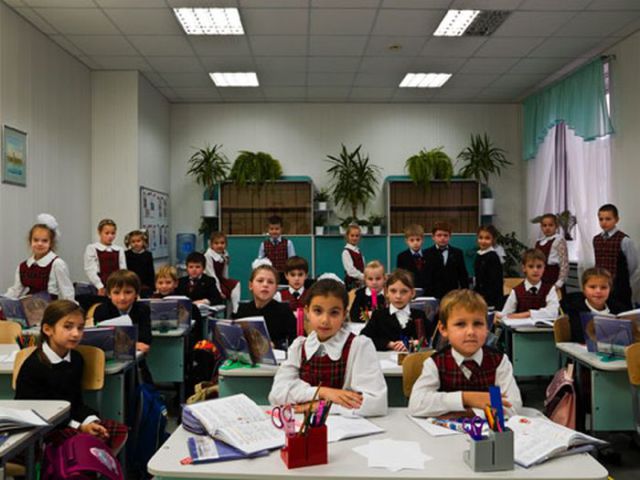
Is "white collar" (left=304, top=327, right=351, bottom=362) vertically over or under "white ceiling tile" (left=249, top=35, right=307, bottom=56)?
under

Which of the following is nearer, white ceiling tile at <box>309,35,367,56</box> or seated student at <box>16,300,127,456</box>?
seated student at <box>16,300,127,456</box>

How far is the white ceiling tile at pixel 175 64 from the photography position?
695 centimetres

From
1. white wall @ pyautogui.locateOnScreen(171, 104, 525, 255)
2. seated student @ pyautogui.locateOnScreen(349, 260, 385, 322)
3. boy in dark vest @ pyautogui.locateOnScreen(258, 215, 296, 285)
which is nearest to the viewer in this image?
seated student @ pyautogui.locateOnScreen(349, 260, 385, 322)

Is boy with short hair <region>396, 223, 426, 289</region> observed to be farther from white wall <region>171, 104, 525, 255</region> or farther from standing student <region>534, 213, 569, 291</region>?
white wall <region>171, 104, 525, 255</region>

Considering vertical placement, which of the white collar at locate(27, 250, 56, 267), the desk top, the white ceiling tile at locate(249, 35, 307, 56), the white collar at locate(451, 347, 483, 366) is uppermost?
the white ceiling tile at locate(249, 35, 307, 56)

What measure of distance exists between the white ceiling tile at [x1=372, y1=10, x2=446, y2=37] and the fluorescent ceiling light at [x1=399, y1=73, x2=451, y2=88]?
60.6 inches

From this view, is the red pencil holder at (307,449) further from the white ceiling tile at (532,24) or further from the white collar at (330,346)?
the white ceiling tile at (532,24)

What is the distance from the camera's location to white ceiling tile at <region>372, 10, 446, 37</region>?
18.1ft

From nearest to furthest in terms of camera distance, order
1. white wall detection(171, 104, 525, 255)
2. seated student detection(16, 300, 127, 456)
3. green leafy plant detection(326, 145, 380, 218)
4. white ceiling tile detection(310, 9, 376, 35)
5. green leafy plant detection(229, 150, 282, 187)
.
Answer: seated student detection(16, 300, 127, 456), white ceiling tile detection(310, 9, 376, 35), green leafy plant detection(229, 150, 282, 187), green leafy plant detection(326, 145, 380, 218), white wall detection(171, 104, 525, 255)

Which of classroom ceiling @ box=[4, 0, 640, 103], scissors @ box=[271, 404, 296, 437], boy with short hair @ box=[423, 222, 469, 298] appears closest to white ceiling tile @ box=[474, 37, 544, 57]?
classroom ceiling @ box=[4, 0, 640, 103]

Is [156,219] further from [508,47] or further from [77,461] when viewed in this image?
[77,461]

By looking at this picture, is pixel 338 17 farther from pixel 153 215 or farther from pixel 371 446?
pixel 371 446

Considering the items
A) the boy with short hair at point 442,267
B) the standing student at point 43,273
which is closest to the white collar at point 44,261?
the standing student at point 43,273

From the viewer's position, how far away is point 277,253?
747 cm
